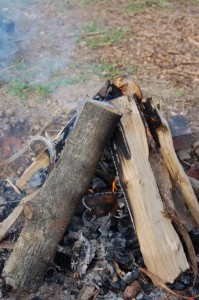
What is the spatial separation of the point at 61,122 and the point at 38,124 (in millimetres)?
287

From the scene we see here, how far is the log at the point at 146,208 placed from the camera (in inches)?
126

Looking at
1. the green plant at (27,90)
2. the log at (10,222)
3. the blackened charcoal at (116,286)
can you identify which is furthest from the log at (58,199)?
the green plant at (27,90)

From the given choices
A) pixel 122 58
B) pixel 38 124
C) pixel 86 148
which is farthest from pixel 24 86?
pixel 86 148

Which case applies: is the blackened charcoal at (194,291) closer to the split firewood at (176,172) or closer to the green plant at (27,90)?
the split firewood at (176,172)

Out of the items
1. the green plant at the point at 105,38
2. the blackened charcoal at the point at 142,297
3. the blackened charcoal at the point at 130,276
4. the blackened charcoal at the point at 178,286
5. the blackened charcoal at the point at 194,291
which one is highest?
the green plant at the point at 105,38

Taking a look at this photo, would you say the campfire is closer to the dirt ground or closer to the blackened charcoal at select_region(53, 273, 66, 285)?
the blackened charcoal at select_region(53, 273, 66, 285)

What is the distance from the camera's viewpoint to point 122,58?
654cm

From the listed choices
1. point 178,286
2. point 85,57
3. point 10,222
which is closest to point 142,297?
point 178,286

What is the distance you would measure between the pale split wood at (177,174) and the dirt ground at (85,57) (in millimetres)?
1462

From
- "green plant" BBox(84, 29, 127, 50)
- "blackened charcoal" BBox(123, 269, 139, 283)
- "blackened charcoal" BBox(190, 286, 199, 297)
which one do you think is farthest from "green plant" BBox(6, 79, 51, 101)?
"blackened charcoal" BBox(190, 286, 199, 297)

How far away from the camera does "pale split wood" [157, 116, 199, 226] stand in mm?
3617

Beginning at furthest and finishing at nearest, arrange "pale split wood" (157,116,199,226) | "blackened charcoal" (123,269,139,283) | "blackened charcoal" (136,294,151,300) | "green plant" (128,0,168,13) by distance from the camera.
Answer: "green plant" (128,0,168,13)
"pale split wood" (157,116,199,226)
"blackened charcoal" (123,269,139,283)
"blackened charcoal" (136,294,151,300)

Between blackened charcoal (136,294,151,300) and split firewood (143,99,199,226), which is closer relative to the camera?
blackened charcoal (136,294,151,300)

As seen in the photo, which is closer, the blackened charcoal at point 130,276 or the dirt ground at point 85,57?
the blackened charcoal at point 130,276
